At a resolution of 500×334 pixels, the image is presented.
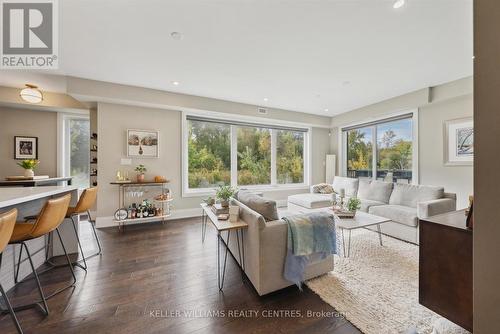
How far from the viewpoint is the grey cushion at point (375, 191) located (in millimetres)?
3940

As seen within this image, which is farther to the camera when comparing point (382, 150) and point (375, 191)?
point (382, 150)

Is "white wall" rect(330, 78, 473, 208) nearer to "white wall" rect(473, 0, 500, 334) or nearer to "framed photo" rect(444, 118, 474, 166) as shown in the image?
"framed photo" rect(444, 118, 474, 166)

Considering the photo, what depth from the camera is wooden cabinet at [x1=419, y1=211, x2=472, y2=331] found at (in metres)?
1.21

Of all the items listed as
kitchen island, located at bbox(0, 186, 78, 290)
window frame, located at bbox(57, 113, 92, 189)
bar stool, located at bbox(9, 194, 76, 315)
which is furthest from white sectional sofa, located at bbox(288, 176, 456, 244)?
window frame, located at bbox(57, 113, 92, 189)

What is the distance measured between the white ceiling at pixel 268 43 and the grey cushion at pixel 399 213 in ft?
7.38

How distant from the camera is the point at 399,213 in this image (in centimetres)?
312

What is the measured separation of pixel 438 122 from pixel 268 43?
3875 millimetres

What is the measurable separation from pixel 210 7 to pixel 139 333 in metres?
2.83

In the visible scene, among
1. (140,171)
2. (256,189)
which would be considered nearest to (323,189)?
(256,189)

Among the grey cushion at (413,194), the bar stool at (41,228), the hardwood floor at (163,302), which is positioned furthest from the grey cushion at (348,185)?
the bar stool at (41,228)

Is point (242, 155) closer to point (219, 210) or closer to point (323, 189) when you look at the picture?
point (323, 189)

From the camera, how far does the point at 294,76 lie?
3.38 metres

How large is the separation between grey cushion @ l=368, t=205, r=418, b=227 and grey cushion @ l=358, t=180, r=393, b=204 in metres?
0.47

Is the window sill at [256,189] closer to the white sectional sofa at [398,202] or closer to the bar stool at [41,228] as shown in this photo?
the white sectional sofa at [398,202]
